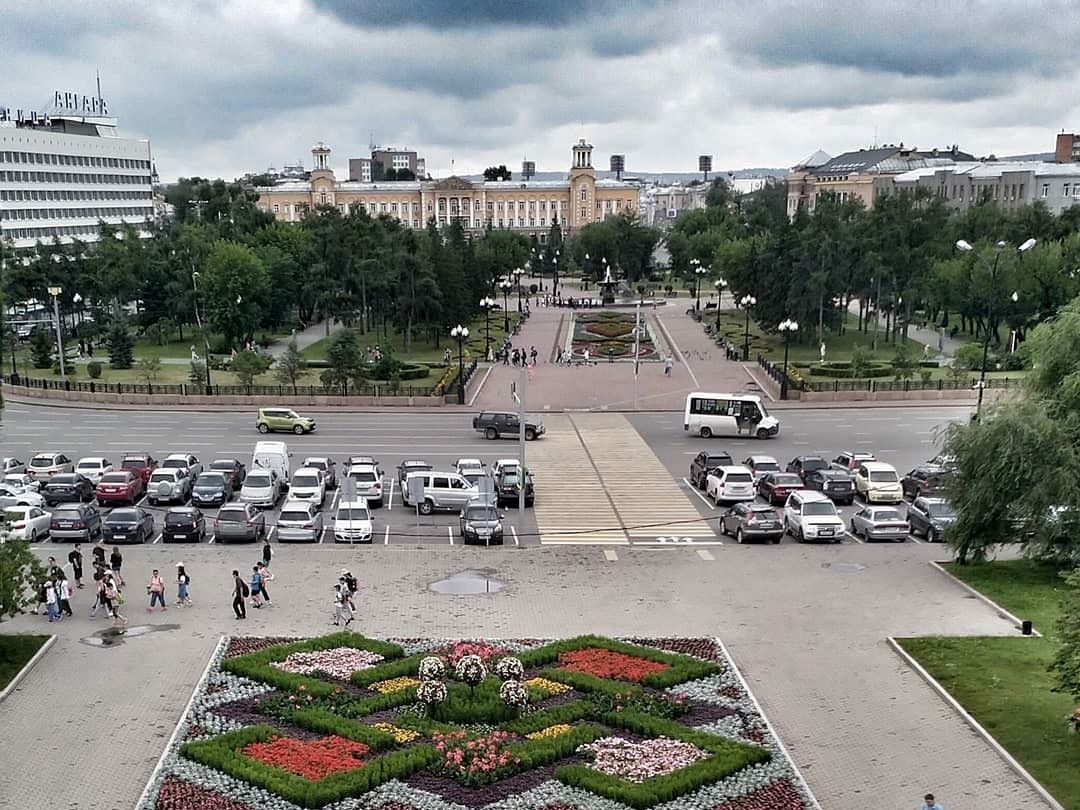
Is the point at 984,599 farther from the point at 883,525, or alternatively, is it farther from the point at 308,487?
the point at 308,487

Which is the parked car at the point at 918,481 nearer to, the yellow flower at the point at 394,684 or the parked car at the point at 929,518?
the parked car at the point at 929,518

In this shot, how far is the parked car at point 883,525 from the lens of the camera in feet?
98.3

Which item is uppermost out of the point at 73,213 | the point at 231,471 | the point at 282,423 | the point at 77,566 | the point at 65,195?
the point at 65,195

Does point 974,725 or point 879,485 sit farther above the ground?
point 974,725

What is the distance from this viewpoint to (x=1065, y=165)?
A: 121m

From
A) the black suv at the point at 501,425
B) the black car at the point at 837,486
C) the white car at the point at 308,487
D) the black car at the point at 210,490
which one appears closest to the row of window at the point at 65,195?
the black suv at the point at 501,425

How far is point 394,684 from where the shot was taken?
62.2ft

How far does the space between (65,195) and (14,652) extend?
111 metres

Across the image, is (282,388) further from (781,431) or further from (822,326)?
(822,326)

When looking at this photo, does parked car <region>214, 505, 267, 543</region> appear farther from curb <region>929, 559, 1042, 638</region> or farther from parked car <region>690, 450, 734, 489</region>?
curb <region>929, 559, 1042, 638</region>

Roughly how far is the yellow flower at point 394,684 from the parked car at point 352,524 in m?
10.8

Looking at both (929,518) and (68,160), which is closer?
(929,518)

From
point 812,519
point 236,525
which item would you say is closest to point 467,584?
point 236,525

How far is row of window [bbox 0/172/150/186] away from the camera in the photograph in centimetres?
10731
